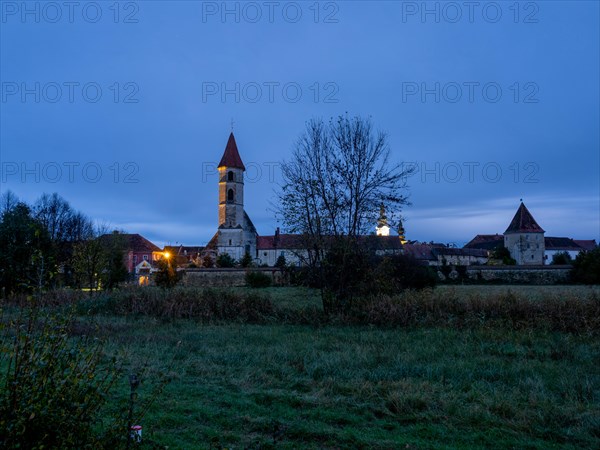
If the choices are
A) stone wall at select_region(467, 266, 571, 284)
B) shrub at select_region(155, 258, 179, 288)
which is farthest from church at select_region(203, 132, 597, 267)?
A: shrub at select_region(155, 258, 179, 288)

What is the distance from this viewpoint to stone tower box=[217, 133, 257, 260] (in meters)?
67.5

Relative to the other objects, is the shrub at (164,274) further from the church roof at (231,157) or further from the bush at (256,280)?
the church roof at (231,157)

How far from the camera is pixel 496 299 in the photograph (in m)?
13.6

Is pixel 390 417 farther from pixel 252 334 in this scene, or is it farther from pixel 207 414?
pixel 252 334

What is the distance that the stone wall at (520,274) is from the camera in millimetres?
45594

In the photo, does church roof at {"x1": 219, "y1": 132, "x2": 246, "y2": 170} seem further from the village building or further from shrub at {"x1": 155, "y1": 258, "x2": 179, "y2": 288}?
the village building

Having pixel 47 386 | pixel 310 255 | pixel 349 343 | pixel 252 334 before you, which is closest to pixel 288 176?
pixel 310 255

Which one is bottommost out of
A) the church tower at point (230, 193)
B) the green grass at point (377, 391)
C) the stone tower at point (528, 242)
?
the green grass at point (377, 391)

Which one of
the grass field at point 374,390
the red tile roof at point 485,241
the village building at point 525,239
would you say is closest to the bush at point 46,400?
the grass field at point 374,390

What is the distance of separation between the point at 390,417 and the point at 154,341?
22.4 feet

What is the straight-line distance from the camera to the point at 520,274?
47250mm

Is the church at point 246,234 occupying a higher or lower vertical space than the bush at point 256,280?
higher

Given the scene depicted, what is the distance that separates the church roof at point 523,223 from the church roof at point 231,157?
41330mm

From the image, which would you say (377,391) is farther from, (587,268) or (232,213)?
(232,213)
